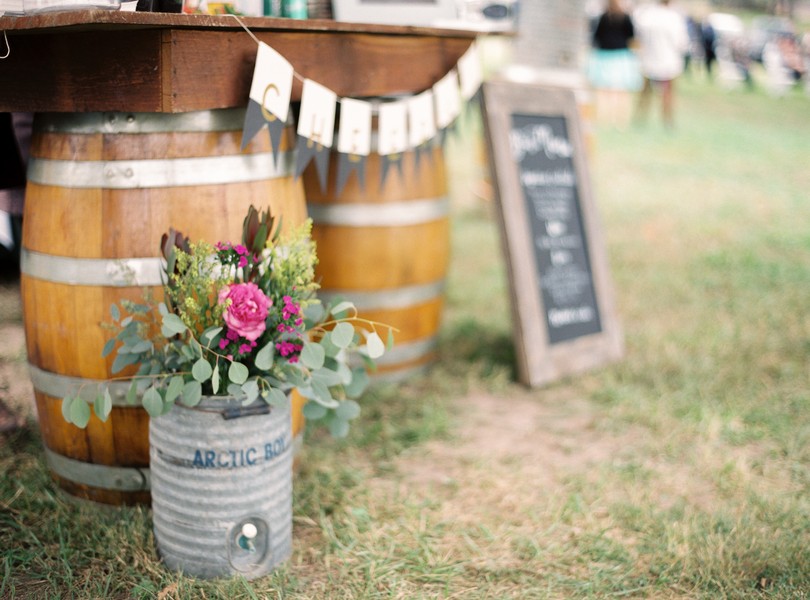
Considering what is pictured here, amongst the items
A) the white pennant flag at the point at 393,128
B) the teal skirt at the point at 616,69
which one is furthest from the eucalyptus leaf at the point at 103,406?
the teal skirt at the point at 616,69

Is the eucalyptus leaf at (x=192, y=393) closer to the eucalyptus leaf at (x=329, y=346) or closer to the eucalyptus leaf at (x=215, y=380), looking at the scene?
the eucalyptus leaf at (x=215, y=380)

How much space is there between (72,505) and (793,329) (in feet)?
10.8

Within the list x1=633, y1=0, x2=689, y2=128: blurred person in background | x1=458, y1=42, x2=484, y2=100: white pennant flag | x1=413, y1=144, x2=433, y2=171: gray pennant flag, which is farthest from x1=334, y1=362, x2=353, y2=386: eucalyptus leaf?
x1=633, y1=0, x2=689, y2=128: blurred person in background

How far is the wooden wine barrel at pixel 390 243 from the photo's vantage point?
3088 millimetres

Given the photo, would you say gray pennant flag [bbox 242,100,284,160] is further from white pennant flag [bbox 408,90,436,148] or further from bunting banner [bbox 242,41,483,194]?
white pennant flag [bbox 408,90,436,148]

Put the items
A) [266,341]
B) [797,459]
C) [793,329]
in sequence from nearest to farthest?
[266,341] → [797,459] → [793,329]

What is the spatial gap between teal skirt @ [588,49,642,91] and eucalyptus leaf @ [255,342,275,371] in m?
10.2

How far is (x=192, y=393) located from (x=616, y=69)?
10.5m

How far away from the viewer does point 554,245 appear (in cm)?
358

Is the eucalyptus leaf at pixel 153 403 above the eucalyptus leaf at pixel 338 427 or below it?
above

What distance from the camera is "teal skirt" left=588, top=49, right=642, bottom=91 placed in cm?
1109

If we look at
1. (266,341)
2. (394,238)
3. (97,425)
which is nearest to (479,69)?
(394,238)

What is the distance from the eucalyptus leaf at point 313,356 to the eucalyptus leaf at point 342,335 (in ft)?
0.16

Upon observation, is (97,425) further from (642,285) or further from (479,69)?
(642,285)
